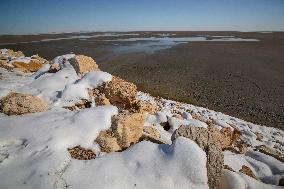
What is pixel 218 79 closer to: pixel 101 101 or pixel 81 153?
pixel 101 101

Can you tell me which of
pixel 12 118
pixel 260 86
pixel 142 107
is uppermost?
pixel 12 118

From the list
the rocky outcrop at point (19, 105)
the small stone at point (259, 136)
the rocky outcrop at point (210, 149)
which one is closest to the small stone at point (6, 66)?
the rocky outcrop at point (19, 105)

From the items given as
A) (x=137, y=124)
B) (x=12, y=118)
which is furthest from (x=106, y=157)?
(x=12, y=118)

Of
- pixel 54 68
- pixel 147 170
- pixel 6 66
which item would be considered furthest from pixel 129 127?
pixel 6 66

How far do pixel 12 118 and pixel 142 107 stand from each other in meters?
3.01

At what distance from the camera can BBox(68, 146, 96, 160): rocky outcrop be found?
3.92m

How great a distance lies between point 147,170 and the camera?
3.55 meters

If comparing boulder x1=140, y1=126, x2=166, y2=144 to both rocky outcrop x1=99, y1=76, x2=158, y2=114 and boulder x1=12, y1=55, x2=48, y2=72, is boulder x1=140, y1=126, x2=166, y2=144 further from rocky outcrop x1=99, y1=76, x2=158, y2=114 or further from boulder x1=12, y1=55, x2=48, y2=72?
boulder x1=12, y1=55, x2=48, y2=72

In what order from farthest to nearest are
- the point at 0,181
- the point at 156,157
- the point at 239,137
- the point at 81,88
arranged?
the point at 239,137 < the point at 81,88 < the point at 156,157 < the point at 0,181

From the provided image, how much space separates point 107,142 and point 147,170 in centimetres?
97

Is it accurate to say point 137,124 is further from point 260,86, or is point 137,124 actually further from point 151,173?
point 260,86

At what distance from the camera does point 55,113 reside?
4.93 metres

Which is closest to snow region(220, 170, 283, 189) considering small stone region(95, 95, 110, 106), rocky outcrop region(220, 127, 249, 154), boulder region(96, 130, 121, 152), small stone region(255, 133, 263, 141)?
boulder region(96, 130, 121, 152)

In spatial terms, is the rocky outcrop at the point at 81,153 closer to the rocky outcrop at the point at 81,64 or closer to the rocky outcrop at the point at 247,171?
the rocky outcrop at the point at 247,171
